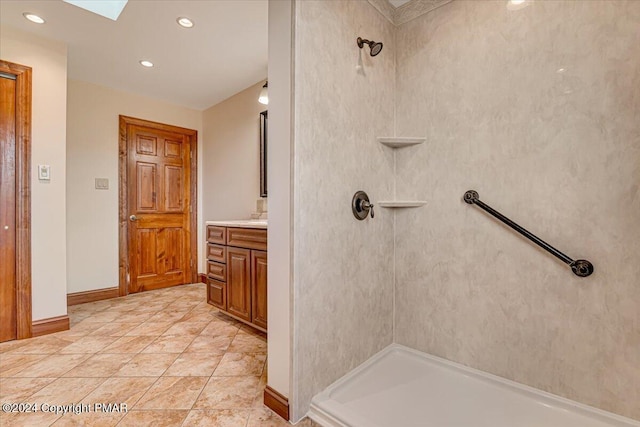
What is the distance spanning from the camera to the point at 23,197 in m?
2.23

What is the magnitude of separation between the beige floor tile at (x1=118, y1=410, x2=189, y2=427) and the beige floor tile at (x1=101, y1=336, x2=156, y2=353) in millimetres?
770

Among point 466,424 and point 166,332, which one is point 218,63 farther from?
point 466,424

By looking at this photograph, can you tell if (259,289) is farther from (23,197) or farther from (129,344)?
(23,197)

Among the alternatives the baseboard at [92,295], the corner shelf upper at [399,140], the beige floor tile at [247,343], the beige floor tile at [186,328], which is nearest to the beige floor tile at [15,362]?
the beige floor tile at [186,328]

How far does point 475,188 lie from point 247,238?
1584mm

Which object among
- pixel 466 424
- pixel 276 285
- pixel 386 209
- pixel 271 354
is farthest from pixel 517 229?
pixel 271 354

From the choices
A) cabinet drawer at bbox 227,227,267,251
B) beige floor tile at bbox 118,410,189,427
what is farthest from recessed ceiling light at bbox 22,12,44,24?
beige floor tile at bbox 118,410,189,427

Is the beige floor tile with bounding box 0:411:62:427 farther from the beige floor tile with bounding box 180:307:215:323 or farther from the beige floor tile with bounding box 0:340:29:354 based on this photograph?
the beige floor tile with bounding box 180:307:215:323

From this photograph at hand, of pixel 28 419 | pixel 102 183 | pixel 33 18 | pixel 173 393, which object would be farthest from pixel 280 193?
pixel 102 183

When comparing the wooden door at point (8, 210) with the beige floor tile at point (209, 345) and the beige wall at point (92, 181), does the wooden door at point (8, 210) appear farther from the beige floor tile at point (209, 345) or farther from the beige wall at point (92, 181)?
the beige floor tile at point (209, 345)

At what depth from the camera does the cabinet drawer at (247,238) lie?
204 centimetres

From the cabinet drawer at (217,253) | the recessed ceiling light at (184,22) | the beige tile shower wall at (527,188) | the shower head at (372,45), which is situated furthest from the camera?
the cabinet drawer at (217,253)

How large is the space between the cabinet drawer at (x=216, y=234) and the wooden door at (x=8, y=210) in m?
1.42

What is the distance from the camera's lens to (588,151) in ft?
4.42
